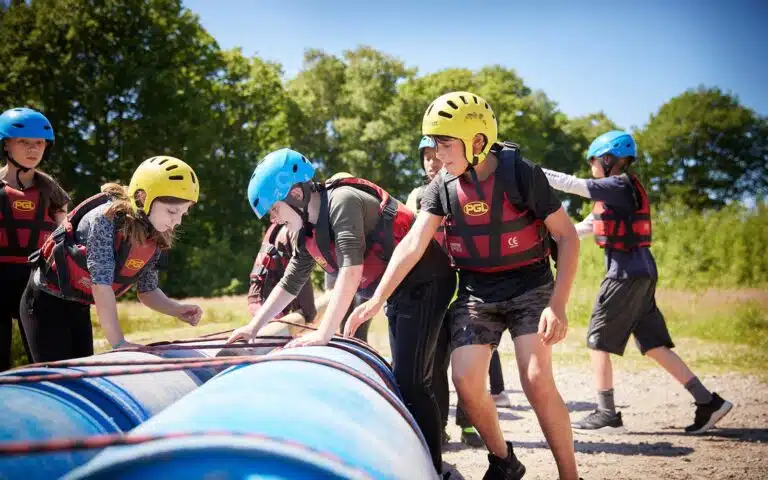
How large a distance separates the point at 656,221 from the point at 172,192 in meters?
20.6

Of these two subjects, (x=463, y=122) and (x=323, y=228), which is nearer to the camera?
(x=463, y=122)

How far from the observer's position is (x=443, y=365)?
483 centimetres

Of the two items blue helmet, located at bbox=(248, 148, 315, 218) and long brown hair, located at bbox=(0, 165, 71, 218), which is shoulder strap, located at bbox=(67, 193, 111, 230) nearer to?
blue helmet, located at bbox=(248, 148, 315, 218)

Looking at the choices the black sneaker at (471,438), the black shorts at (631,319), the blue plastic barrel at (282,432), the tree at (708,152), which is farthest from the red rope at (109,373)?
the tree at (708,152)

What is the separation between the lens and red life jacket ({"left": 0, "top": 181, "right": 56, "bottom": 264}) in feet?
17.4

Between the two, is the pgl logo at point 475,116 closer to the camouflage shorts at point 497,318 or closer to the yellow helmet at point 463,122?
the yellow helmet at point 463,122

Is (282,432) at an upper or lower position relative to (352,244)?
lower

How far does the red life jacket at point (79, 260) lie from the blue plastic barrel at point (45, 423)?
5.22 feet

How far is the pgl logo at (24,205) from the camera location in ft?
17.4

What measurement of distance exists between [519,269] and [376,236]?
2.95 ft

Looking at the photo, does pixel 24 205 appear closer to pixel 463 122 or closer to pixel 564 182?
pixel 463 122

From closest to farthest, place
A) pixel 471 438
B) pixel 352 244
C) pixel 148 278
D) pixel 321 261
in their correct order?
1. pixel 352 244
2. pixel 321 261
3. pixel 148 278
4. pixel 471 438

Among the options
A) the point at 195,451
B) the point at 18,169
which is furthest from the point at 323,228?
the point at 18,169

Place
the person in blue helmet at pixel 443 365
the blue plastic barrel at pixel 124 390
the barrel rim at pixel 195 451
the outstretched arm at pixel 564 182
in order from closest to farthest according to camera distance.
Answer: the barrel rim at pixel 195 451
the blue plastic barrel at pixel 124 390
the person in blue helmet at pixel 443 365
the outstretched arm at pixel 564 182
